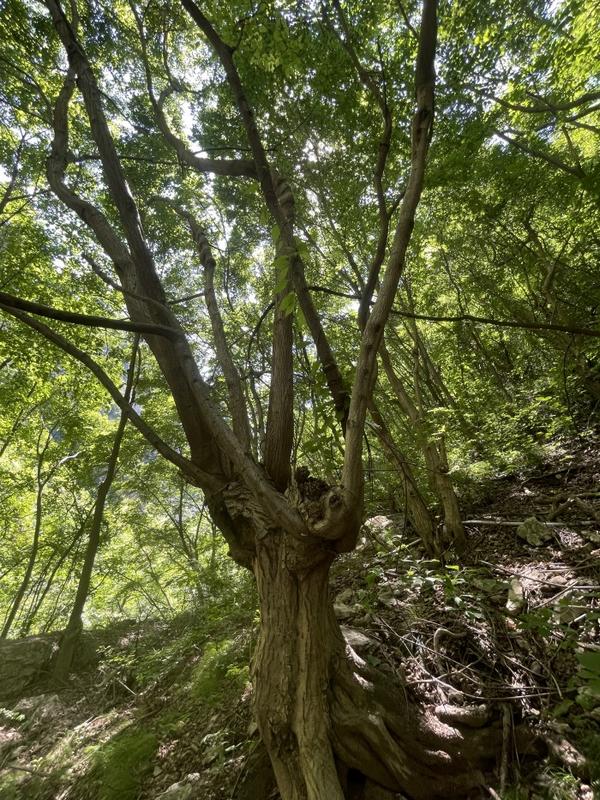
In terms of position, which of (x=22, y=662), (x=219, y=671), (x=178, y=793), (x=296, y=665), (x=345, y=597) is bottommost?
(x=22, y=662)

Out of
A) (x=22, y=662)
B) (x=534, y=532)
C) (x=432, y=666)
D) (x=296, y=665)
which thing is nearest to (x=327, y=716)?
(x=296, y=665)

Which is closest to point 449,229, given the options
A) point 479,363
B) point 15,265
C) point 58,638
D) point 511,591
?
point 479,363

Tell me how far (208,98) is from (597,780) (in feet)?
26.3

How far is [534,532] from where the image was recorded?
3.89 m

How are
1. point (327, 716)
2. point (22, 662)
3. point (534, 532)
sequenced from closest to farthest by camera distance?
1. point (327, 716)
2. point (534, 532)
3. point (22, 662)

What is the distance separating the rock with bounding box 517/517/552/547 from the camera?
3.80 meters

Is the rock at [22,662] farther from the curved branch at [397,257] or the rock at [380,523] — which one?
the curved branch at [397,257]

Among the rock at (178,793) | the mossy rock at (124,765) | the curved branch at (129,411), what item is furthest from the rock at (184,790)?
the curved branch at (129,411)

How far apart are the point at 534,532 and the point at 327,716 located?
3087 mm

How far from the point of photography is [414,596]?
3254 millimetres

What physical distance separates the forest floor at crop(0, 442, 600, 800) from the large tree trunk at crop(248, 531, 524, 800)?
0.50 ft

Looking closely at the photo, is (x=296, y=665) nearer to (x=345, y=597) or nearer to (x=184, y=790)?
(x=184, y=790)

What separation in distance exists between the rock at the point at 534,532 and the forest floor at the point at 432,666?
16 millimetres

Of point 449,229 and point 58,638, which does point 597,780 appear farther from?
point 449,229
